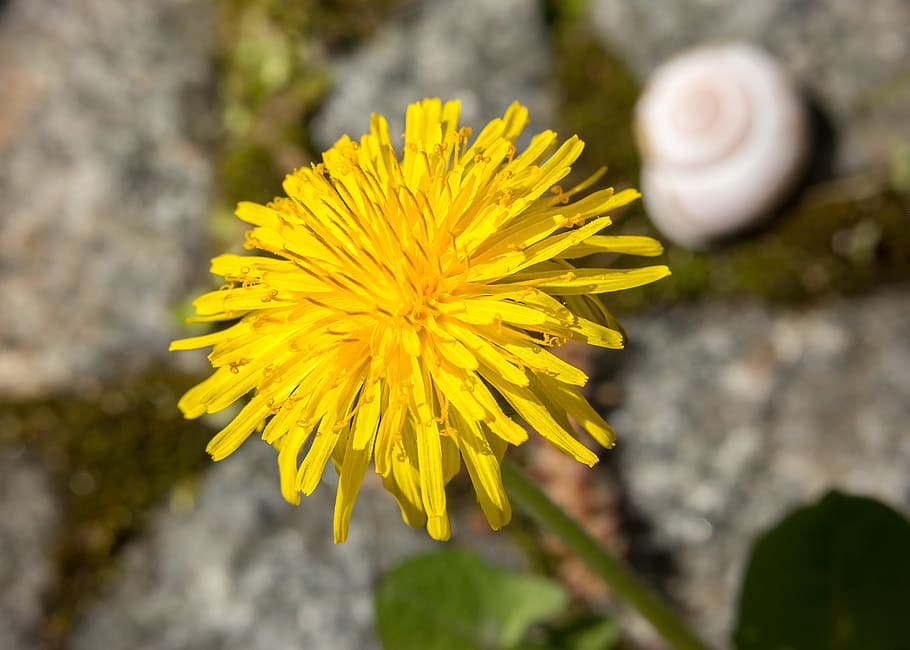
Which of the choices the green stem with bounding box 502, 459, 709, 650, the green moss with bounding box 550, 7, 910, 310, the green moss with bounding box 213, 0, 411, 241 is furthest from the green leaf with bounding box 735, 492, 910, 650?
the green moss with bounding box 213, 0, 411, 241

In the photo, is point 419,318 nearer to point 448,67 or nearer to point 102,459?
point 102,459

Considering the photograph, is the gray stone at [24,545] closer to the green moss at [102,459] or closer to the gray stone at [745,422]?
the green moss at [102,459]

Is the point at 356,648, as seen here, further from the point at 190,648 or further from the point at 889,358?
the point at 889,358

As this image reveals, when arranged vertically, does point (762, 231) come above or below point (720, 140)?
below

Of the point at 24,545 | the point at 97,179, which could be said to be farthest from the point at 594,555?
the point at 97,179

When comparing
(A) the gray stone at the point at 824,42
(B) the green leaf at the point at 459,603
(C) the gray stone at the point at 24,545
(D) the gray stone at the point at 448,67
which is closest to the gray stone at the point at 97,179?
(C) the gray stone at the point at 24,545
